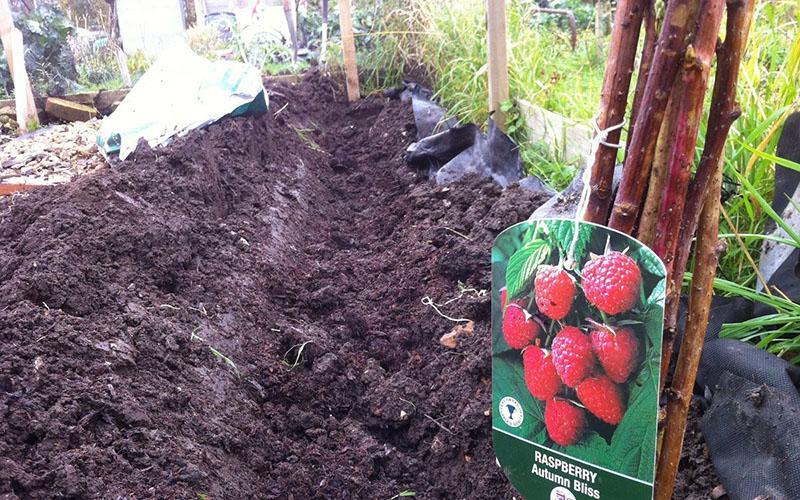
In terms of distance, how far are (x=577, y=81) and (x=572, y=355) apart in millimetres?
3621

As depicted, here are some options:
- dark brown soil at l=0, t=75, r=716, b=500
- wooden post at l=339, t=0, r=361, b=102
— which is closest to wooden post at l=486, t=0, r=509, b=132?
dark brown soil at l=0, t=75, r=716, b=500

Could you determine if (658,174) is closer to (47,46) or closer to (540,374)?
(540,374)

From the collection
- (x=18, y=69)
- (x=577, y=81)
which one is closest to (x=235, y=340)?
(x=577, y=81)

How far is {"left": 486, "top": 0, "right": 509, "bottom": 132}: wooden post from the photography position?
380 centimetres

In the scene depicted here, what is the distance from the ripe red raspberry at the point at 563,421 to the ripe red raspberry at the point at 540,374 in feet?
0.06

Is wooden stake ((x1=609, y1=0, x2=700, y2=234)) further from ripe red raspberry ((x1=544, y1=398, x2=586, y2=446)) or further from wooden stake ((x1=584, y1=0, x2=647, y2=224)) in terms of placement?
ripe red raspberry ((x1=544, y1=398, x2=586, y2=446))

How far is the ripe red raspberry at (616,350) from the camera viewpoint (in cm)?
102

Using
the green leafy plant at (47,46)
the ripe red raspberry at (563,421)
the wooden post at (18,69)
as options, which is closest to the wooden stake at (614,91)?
the ripe red raspberry at (563,421)

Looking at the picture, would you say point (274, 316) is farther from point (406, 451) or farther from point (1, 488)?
point (1, 488)

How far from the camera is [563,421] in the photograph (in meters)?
1.14

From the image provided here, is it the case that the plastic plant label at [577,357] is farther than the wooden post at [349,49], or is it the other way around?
the wooden post at [349,49]

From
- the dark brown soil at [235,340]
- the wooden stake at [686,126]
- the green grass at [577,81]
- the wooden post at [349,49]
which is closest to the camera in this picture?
the wooden stake at [686,126]

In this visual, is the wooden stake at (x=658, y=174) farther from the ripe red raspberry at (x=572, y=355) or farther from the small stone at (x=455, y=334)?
the small stone at (x=455, y=334)

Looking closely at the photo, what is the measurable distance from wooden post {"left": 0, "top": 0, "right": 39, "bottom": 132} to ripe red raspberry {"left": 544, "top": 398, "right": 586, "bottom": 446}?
591 cm
